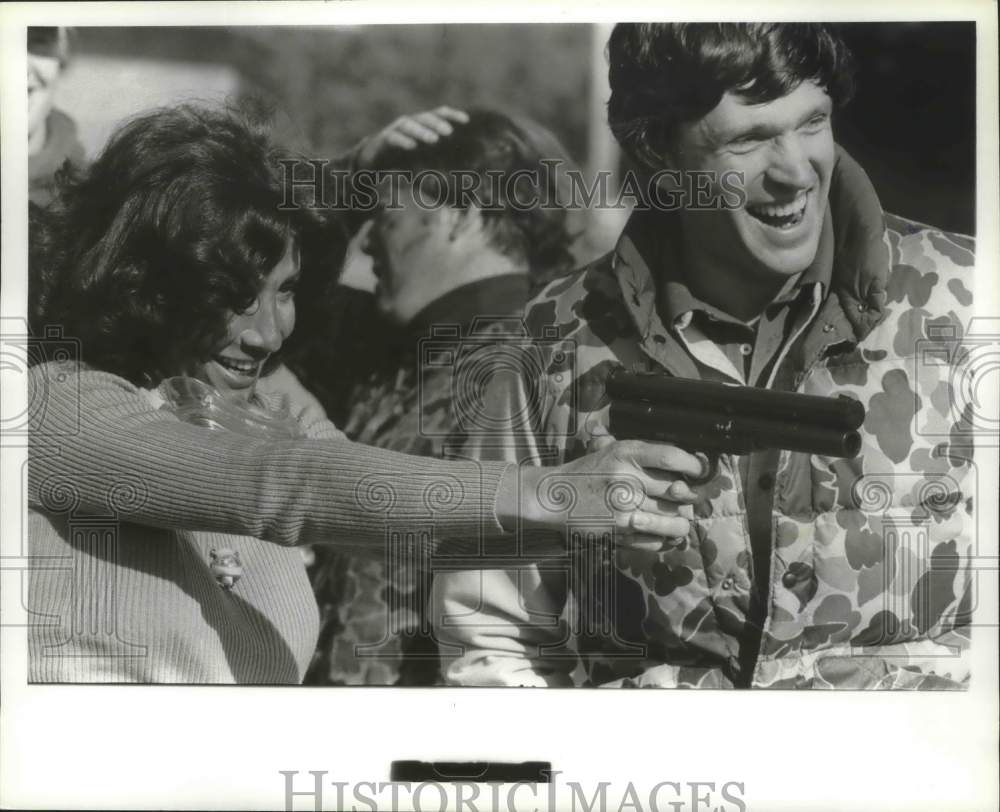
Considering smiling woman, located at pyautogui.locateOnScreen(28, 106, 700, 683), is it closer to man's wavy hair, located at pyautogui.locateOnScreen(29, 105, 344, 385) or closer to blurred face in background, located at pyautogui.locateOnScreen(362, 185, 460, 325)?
man's wavy hair, located at pyautogui.locateOnScreen(29, 105, 344, 385)

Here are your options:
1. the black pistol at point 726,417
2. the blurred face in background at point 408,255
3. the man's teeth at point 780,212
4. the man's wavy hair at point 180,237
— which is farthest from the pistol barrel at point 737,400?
the man's wavy hair at point 180,237

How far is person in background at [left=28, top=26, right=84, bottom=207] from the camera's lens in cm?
348

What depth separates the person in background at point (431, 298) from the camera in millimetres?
3424

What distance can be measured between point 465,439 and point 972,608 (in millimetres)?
1442

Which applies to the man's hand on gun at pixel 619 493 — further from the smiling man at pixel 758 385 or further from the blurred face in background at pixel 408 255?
the blurred face in background at pixel 408 255

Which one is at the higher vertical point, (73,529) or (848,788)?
(73,529)

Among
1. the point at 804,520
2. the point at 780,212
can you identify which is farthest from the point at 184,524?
the point at 780,212

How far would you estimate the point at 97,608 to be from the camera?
3.47m

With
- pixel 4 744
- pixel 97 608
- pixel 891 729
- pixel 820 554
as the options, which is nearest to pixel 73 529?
pixel 97 608

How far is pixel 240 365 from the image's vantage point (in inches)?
137

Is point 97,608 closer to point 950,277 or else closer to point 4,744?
point 4,744

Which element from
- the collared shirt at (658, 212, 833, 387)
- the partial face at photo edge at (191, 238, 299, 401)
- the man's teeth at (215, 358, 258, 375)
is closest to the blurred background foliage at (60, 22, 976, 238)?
the collared shirt at (658, 212, 833, 387)

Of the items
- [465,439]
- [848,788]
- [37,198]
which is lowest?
[848,788]

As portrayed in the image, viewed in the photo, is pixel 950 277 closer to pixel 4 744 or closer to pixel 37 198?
pixel 37 198
